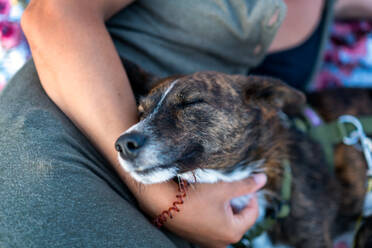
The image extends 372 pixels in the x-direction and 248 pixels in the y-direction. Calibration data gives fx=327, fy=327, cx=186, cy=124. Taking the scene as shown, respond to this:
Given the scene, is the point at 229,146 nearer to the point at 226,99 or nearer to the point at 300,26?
the point at 226,99

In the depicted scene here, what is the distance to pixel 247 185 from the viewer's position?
218 cm

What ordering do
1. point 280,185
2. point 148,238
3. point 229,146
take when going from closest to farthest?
point 148,238
point 229,146
point 280,185

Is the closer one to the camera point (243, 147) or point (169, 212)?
point (169, 212)

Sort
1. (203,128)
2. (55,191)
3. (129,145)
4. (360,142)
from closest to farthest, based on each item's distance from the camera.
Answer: (55,191), (129,145), (203,128), (360,142)

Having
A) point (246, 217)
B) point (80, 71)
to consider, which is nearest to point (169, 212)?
point (246, 217)

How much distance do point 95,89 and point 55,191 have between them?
59cm

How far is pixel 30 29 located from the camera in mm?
1827

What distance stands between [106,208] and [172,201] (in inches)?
15.6

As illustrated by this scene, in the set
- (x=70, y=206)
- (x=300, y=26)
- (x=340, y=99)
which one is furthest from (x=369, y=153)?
(x=70, y=206)

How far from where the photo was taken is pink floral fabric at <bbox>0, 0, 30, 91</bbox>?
2766mm

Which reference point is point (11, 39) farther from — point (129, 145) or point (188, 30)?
point (129, 145)

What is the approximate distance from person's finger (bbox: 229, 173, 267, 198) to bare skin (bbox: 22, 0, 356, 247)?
0.18m

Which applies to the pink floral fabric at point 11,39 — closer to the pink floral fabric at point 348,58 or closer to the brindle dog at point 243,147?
the brindle dog at point 243,147

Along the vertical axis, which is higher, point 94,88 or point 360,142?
point 94,88
